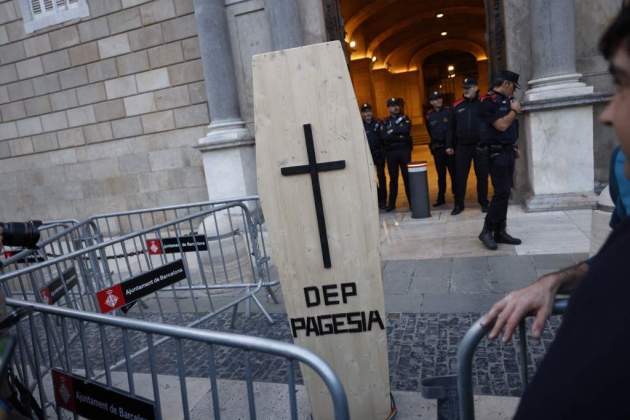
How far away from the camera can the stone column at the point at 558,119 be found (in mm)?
6645

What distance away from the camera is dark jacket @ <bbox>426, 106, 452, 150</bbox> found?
793 centimetres

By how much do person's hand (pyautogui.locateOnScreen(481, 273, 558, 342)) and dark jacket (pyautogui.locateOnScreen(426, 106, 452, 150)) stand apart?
672cm

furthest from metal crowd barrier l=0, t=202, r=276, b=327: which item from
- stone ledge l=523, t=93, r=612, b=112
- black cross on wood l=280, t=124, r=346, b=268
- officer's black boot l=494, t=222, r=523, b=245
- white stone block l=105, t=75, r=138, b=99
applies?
stone ledge l=523, t=93, r=612, b=112

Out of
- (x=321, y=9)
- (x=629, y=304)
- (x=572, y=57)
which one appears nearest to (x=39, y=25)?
(x=321, y=9)

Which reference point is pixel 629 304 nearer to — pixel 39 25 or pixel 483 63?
pixel 39 25

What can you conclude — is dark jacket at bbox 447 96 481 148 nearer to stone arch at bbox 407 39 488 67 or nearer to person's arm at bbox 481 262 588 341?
person's arm at bbox 481 262 588 341

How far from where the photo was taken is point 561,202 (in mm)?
6754

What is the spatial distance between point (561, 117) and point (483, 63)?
65.7 feet

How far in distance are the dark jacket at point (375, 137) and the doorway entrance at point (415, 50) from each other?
1747 mm

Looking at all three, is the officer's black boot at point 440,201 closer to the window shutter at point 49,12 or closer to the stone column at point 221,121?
the stone column at point 221,121

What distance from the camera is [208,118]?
888 cm

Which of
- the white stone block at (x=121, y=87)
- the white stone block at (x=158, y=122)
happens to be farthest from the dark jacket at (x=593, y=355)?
the white stone block at (x=121, y=87)

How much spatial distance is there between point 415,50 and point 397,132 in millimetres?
19449

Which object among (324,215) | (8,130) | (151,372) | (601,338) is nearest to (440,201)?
(324,215)
